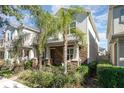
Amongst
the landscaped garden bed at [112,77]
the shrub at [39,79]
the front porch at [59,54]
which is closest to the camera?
the landscaped garden bed at [112,77]

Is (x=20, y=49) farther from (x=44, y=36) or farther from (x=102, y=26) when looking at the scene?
(x=102, y=26)

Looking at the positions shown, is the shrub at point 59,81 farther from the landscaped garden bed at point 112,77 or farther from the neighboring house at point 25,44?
the neighboring house at point 25,44

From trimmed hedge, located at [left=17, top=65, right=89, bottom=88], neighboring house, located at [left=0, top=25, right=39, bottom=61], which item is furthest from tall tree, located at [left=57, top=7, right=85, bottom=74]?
neighboring house, located at [left=0, top=25, right=39, bottom=61]

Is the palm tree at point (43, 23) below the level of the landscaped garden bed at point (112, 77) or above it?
above

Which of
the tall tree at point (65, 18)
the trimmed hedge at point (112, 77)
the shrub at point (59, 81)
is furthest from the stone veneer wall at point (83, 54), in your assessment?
the trimmed hedge at point (112, 77)

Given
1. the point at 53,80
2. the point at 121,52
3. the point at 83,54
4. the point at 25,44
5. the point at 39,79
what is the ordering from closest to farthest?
the point at 53,80 → the point at 39,79 → the point at 121,52 → the point at 83,54 → the point at 25,44

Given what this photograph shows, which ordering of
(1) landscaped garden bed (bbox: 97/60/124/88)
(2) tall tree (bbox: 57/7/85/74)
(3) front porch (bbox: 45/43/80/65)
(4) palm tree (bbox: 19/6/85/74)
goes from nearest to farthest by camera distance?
(1) landscaped garden bed (bbox: 97/60/124/88), (4) palm tree (bbox: 19/6/85/74), (2) tall tree (bbox: 57/7/85/74), (3) front porch (bbox: 45/43/80/65)

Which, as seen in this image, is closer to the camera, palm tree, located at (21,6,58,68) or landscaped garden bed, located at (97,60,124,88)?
landscaped garden bed, located at (97,60,124,88)

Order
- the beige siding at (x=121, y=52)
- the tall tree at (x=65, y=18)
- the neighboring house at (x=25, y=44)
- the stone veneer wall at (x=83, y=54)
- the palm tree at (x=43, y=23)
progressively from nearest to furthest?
the palm tree at (x=43, y=23), the tall tree at (x=65, y=18), the beige siding at (x=121, y=52), the stone veneer wall at (x=83, y=54), the neighboring house at (x=25, y=44)

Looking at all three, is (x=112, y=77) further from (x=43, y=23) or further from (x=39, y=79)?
(x=43, y=23)

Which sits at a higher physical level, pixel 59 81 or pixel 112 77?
pixel 112 77

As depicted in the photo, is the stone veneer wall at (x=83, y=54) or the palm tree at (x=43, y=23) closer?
the palm tree at (x=43, y=23)

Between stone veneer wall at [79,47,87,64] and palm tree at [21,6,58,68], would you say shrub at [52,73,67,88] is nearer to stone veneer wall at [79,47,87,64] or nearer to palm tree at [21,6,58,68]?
palm tree at [21,6,58,68]

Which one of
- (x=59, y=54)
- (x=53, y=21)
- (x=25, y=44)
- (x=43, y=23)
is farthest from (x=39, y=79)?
(x=25, y=44)
